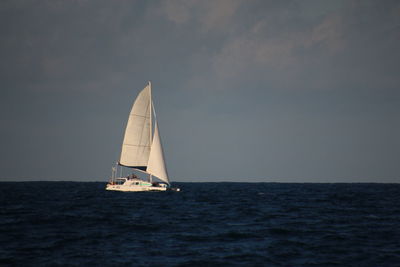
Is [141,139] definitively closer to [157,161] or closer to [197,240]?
[157,161]

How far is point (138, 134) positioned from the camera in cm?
7112

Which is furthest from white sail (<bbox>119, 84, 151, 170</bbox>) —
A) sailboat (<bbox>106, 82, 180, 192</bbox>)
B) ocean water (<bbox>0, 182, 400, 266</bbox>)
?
ocean water (<bbox>0, 182, 400, 266</bbox>)

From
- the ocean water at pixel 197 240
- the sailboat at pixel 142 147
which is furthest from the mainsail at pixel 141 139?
the ocean water at pixel 197 240

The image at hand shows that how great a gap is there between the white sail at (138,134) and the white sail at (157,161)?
2.82 m

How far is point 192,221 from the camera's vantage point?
31.9 meters

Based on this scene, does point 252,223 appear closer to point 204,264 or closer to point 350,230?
point 350,230

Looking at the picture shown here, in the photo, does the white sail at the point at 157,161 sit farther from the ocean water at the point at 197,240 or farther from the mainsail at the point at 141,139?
the ocean water at the point at 197,240

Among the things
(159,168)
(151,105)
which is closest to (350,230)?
(159,168)

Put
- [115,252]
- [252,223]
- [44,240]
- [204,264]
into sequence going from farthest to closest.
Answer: [252,223]
[44,240]
[115,252]
[204,264]

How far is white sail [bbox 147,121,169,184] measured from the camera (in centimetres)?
6878

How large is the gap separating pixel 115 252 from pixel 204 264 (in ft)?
16.2

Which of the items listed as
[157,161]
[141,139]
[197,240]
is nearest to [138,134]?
[141,139]

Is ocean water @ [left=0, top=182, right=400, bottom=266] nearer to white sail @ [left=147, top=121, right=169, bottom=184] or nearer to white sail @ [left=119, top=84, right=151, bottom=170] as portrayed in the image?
white sail @ [left=147, top=121, right=169, bottom=184]

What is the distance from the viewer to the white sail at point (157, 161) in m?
68.8
